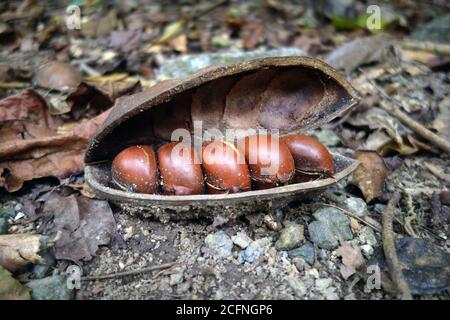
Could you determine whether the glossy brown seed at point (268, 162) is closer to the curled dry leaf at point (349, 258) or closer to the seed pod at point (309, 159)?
the seed pod at point (309, 159)

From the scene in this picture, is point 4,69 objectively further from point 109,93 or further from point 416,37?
point 416,37

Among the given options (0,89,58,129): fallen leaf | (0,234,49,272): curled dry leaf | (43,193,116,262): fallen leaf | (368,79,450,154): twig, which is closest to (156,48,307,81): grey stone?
(0,89,58,129): fallen leaf

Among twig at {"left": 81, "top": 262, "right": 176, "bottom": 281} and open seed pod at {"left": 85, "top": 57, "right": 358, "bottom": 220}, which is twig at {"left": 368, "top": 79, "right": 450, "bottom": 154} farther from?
twig at {"left": 81, "top": 262, "right": 176, "bottom": 281}

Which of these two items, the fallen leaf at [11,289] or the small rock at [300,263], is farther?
the small rock at [300,263]

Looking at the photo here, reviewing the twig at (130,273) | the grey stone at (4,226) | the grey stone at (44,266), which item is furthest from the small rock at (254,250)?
the grey stone at (4,226)
